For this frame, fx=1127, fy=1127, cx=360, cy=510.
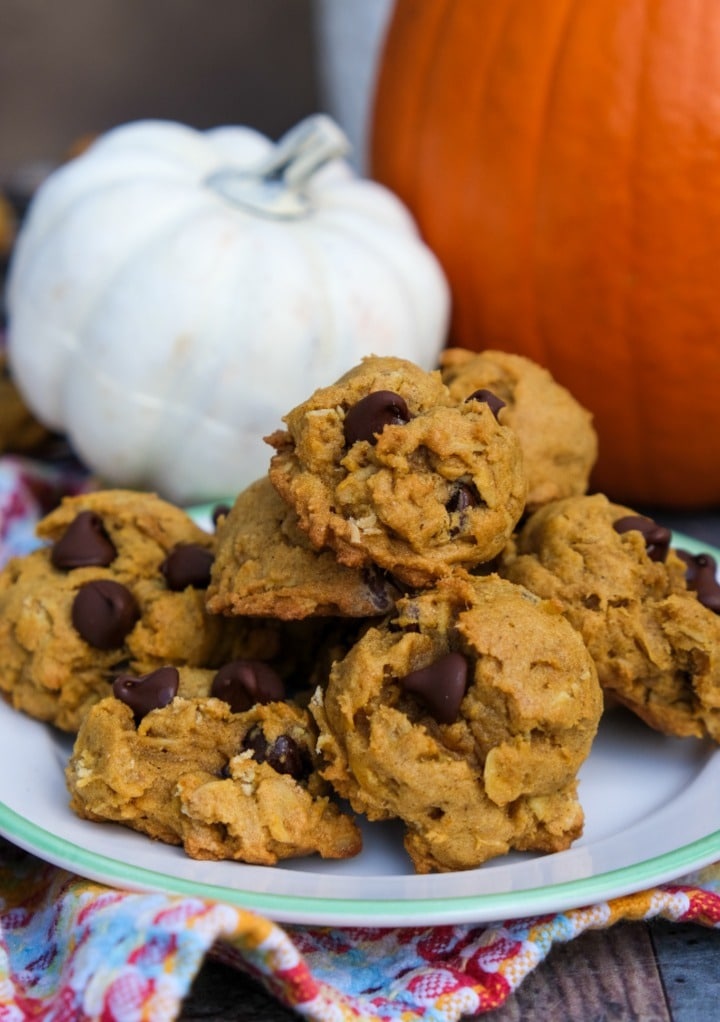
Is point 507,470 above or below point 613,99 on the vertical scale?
below

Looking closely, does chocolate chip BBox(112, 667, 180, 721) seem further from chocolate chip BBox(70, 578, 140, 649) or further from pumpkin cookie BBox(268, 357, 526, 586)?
pumpkin cookie BBox(268, 357, 526, 586)

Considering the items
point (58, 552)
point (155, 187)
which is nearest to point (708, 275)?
point (155, 187)

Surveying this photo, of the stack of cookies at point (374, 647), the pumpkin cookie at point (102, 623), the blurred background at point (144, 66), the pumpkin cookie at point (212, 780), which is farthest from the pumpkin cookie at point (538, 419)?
the blurred background at point (144, 66)

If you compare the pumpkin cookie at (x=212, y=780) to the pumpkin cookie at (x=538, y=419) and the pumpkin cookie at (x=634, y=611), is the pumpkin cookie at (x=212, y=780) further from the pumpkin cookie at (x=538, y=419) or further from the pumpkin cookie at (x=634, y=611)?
the pumpkin cookie at (x=538, y=419)

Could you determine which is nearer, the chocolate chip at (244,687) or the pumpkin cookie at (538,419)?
the chocolate chip at (244,687)

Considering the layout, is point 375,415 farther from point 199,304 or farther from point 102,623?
point 199,304

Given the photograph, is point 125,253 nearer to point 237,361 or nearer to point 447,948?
point 237,361
